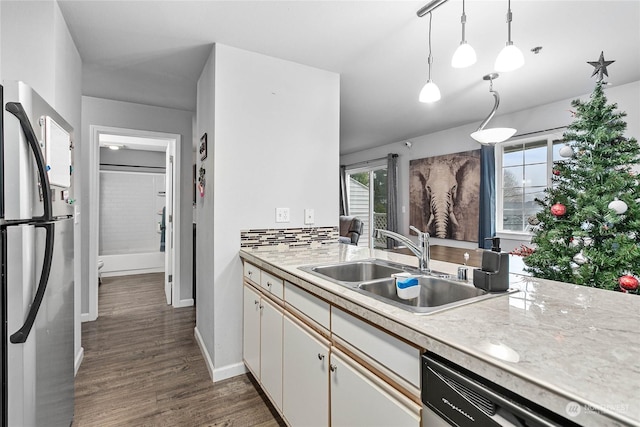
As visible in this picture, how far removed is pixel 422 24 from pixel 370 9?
1.32 ft

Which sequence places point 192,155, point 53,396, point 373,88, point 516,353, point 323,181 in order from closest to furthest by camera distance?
point 516,353 < point 53,396 < point 323,181 < point 373,88 < point 192,155

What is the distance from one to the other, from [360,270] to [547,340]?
1.16m

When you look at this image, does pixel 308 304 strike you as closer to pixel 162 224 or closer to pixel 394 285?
pixel 394 285

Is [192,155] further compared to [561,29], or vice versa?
[192,155]

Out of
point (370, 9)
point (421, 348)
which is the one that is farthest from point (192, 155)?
point (421, 348)

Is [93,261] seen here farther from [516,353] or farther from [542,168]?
[542,168]

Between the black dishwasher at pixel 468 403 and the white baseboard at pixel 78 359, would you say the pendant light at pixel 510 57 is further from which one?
the white baseboard at pixel 78 359

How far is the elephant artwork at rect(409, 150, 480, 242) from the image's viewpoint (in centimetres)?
460

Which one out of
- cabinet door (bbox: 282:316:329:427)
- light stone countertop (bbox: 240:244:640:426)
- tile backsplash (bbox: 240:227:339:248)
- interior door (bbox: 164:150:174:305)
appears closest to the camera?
light stone countertop (bbox: 240:244:640:426)

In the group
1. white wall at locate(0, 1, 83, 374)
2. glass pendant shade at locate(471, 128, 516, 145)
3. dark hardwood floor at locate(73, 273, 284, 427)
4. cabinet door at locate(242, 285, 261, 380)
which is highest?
white wall at locate(0, 1, 83, 374)

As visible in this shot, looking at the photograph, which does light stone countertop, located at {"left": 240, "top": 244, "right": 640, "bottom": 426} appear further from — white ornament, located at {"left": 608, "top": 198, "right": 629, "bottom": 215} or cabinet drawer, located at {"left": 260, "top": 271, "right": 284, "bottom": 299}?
white ornament, located at {"left": 608, "top": 198, "right": 629, "bottom": 215}

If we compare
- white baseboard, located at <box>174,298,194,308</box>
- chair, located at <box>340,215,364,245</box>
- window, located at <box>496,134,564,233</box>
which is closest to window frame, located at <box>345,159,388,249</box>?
chair, located at <box>340,215,364,245</box>

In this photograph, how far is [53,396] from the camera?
141cm

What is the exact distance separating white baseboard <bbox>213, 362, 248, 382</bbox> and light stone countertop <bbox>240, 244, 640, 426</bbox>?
141 centimetres
